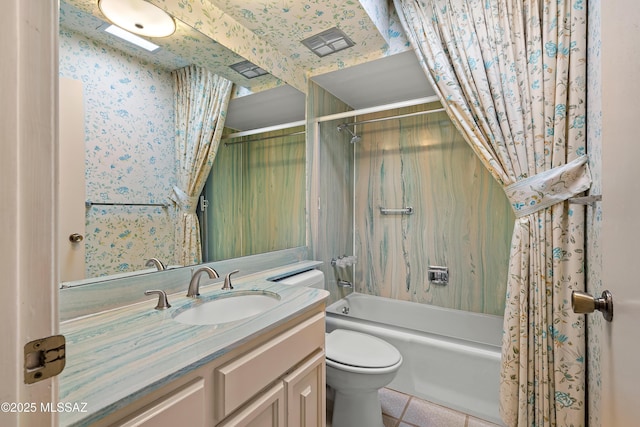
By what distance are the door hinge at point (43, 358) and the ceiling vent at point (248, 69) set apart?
160 centimetres

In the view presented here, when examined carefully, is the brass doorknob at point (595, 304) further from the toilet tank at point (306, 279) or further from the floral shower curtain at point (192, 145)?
the floral shower curtain at point (192, 145)

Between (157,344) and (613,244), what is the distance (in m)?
1.15

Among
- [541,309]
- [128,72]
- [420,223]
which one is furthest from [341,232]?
[128,72]

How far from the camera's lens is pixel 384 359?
4.99ft

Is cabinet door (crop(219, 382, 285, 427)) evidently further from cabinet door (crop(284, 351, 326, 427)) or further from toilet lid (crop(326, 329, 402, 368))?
toilet lid (crop(326, 329, 402, 368))

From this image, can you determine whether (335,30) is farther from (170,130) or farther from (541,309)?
(541,309)

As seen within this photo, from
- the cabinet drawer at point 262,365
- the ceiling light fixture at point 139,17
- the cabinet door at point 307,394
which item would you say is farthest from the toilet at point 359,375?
→ the ceiling light fixture at point 139,17

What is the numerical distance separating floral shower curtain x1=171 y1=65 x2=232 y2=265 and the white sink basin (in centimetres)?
26

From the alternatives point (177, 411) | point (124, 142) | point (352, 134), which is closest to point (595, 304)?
point (177, 411)

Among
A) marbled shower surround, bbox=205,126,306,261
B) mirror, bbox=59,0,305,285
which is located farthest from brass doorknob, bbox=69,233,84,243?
marbled shower surround, bbox=205,126,306,261

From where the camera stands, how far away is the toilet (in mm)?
1454

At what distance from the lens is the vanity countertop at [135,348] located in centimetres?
58

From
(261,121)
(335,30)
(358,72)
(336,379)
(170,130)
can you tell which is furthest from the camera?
(358,72)

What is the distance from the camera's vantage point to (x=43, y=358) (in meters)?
0.40
